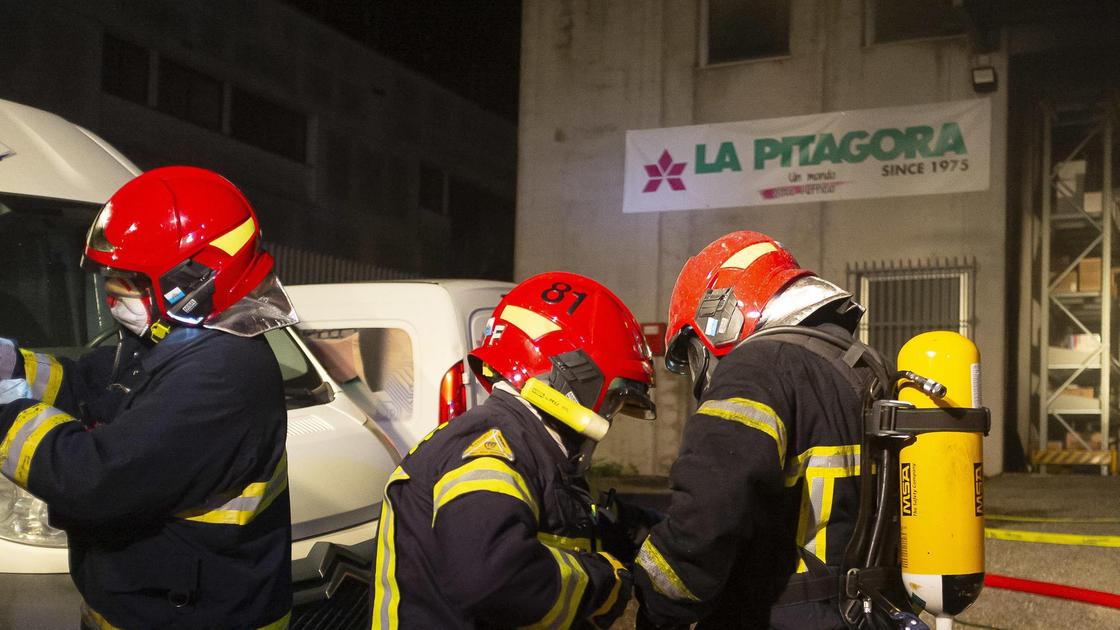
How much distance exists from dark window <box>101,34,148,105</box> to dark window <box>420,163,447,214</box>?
8065 millimetres

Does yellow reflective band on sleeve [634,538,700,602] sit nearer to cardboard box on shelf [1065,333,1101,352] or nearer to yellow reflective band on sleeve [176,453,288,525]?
yellow reflective band on sleeve [176,453,288,525]

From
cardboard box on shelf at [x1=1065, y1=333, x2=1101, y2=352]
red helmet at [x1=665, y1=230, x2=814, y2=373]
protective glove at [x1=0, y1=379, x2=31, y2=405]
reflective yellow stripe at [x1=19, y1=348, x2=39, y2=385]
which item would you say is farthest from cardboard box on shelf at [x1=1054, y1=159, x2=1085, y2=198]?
protective glove at [x1=0, y1=379, x2=31, y2=405]

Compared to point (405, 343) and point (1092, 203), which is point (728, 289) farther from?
point (1092, 203)

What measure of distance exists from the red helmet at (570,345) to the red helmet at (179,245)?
0.60 metres

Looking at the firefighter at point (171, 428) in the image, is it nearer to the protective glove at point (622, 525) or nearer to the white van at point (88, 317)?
the protective glove at point (622, 525)

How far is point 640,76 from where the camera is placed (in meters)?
14.5

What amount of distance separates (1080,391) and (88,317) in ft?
44.9

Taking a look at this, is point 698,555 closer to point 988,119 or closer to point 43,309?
point 43,309

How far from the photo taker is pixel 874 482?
252cm

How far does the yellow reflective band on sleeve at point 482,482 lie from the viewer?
2078 millimetres

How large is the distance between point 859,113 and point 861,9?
1.42 m

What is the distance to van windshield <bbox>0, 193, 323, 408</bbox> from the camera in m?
4.34

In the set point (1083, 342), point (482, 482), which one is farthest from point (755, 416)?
point (1083, 342)

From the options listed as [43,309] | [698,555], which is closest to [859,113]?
[43,309]
